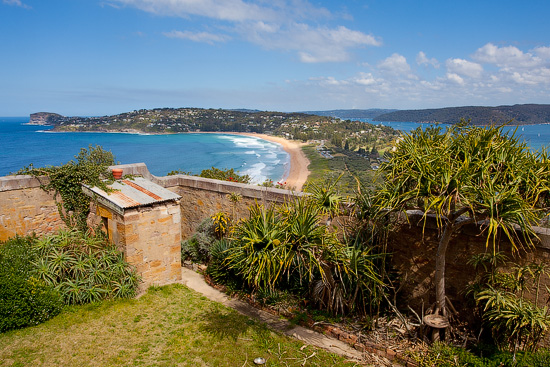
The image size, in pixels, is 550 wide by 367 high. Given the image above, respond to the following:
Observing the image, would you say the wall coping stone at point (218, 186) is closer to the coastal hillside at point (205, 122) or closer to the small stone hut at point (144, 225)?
the small stone hut at point (144, 225)

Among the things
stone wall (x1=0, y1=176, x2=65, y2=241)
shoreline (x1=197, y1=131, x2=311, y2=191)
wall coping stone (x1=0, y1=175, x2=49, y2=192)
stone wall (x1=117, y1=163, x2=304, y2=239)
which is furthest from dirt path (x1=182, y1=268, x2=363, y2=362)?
shoreline (x1=197, y1=131, x2=311, y2=191)

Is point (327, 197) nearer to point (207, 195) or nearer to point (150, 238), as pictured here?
point (150, 238)

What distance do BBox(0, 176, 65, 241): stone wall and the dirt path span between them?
364 cm

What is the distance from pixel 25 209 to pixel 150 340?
4.95 m

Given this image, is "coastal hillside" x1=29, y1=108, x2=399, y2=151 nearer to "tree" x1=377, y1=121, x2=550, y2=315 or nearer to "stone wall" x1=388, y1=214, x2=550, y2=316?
"stone wall" x1=388, y1=214, x2=550, y2=316

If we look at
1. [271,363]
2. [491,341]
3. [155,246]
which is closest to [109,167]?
[155,246]

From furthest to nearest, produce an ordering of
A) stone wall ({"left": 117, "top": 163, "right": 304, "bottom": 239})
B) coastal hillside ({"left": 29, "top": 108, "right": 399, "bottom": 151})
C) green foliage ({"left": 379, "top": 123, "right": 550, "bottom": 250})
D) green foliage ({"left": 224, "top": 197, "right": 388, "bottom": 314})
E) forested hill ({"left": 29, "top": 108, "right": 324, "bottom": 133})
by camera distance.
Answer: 1. forested hill ({"left": 29, "top": 108, "right": 324, "bottom": 133})
2. coastal hillside ({"left": 29, "top": 108, "right": 399, "bottom": 151})
3. stone wall ({"left": 117, "top": 163, "right": 304, "bottom": 239})
4. green foliage ({"left": 224, "top": 197, "right": 388, "bottom": 314})
5. green foliage ({"left": 379, "top": 123, "right": 550, "bottom": 250})

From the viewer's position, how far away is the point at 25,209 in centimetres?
813

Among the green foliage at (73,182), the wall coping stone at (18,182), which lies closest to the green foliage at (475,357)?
the green foliage at (73,182)

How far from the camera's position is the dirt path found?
18.4 feet

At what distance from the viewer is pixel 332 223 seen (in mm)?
7168

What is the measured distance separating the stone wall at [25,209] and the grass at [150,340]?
9.98 ft

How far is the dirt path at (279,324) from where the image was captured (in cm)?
561

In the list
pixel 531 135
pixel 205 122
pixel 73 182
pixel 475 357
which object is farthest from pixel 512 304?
pixel 205 122
